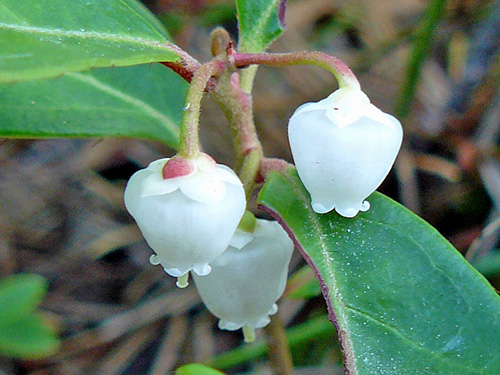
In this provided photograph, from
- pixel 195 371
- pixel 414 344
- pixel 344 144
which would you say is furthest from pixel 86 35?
pixel 414 344

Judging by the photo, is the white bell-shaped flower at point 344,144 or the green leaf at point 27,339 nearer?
the white bell-shaped flower at point 344,144

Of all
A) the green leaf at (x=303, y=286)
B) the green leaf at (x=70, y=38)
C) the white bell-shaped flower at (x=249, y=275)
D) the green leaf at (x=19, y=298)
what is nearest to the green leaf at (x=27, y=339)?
the green leaf at (x=19, y=298)

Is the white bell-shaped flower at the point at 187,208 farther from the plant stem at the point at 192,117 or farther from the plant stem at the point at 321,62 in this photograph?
the plant stem at the point at 321,62

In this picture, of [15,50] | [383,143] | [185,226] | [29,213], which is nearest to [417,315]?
[383,143]

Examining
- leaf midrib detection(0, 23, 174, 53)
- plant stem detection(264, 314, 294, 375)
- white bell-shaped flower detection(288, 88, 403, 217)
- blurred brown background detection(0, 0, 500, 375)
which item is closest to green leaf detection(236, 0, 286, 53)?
leaf midrib detection(0, 23, 174, 53)

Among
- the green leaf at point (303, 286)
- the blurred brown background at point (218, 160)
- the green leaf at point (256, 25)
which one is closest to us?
the green leaf at point (256, 25)

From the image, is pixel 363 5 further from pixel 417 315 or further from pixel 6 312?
pixel 417 315

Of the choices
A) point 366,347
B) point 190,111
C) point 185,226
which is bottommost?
point 366,347
